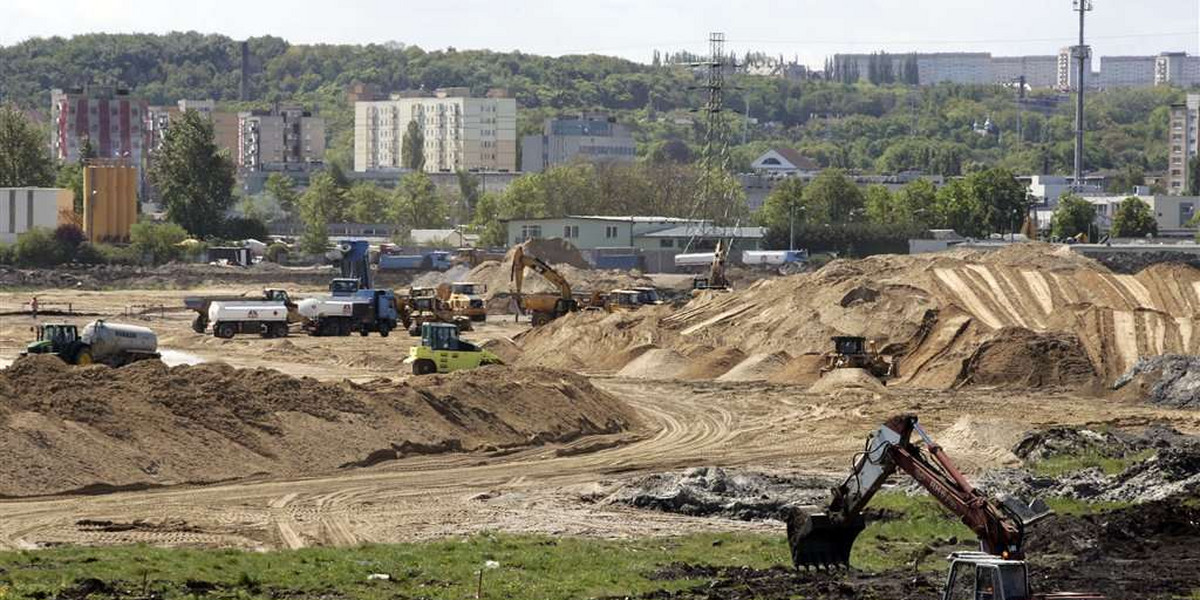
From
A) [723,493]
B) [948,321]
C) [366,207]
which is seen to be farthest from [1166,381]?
[366,207]

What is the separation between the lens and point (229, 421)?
43.1m

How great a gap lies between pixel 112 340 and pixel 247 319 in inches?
782

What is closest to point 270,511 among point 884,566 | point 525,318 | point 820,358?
point 884,566

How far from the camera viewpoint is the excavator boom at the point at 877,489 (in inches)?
989

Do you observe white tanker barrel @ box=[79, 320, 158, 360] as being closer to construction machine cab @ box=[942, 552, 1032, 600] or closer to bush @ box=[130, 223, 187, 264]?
construction machine cab @ box=[942, 552, 1032, 600]

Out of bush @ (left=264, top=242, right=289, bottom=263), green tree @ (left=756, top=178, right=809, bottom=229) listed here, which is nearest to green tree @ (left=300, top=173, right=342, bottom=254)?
bush @ (left=264, top=242, right=289, bottom=263)

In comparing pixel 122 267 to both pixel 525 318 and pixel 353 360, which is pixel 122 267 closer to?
pixel 525 318

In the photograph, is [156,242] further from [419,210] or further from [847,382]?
[847,382]

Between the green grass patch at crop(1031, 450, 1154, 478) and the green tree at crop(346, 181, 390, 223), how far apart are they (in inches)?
5986

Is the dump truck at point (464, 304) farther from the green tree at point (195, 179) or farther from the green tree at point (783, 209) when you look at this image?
the green tree at point (783, 209)

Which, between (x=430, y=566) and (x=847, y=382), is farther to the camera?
(x=847, y=382)

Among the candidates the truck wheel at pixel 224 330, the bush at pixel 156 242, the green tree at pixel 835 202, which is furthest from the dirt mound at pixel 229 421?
the green tree at pixel 835 202

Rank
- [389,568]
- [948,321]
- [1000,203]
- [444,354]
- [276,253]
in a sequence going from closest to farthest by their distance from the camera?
1. [389,568]
2. [444,354]
3. [948,321]
4. [276,253]
5. [1000,203]

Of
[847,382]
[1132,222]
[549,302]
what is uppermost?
[1132,222]
